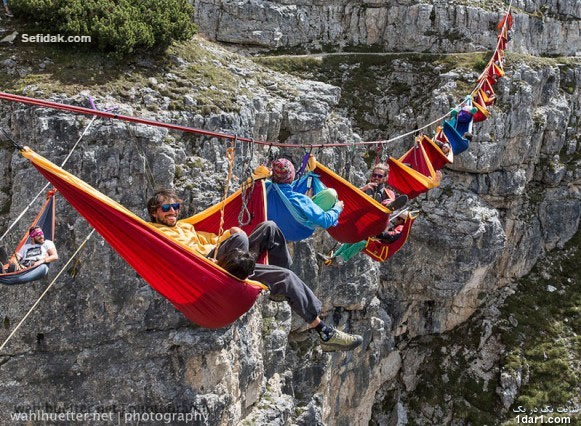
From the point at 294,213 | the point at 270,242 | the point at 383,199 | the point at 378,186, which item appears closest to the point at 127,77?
the point at 378,186

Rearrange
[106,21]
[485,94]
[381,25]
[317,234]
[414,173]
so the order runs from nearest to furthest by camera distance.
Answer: [106,21]
[414,173]
[317,234]
[485,94]
[381,25]

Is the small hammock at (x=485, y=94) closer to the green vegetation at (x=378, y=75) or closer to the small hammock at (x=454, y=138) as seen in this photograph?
the green vegetation at (x=378, y=75)

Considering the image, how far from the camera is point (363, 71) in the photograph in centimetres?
2506

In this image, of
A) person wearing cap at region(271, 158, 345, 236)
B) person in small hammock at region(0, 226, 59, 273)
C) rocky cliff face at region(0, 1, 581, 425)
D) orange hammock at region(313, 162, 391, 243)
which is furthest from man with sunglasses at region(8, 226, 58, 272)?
orange hammock at region(313, 162, 391, 243)

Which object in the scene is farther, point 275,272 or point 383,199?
point 383,199

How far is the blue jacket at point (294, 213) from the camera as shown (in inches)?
297

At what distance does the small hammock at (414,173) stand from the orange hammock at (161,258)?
24.7 ft

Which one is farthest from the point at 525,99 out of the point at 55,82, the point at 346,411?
the point at 55,82

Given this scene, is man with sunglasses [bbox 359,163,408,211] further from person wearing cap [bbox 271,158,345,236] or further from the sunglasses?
the sunglasses

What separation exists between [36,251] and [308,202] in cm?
439

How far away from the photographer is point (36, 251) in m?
7.95

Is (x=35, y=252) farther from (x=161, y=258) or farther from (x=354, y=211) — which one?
(x=354, y=211)

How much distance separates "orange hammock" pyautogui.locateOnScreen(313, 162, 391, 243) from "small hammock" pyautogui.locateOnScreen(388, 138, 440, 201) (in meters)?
2.88

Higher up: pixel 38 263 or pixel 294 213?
pixel 294 213
